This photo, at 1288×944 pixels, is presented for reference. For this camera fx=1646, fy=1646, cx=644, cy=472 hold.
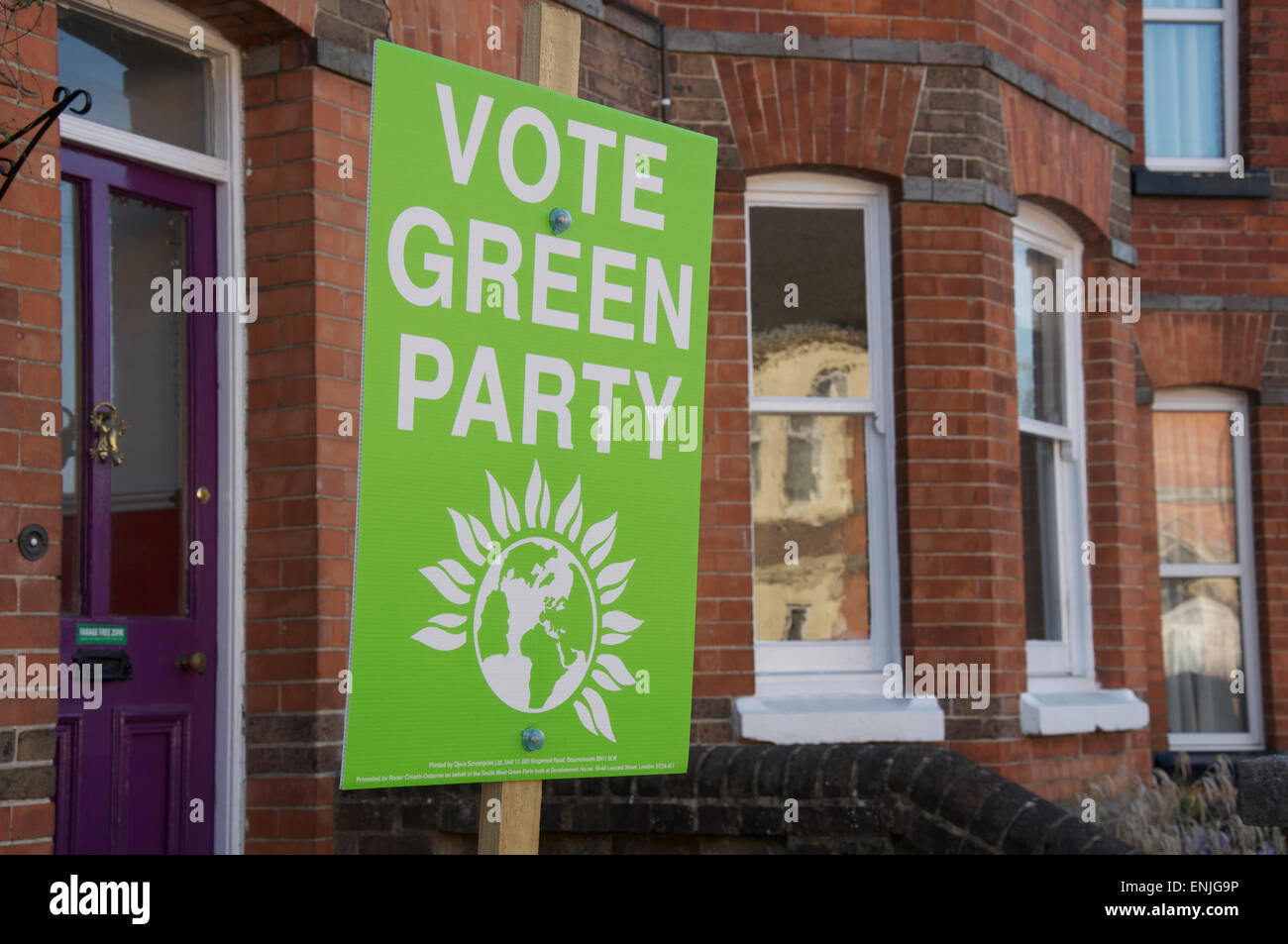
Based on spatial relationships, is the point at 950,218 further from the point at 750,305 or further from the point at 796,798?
the point at 796,798

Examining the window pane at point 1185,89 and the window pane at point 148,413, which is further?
the window pane at point 1185,89

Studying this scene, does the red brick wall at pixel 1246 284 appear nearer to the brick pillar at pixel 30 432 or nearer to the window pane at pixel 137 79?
the window pane at pixel 137 79

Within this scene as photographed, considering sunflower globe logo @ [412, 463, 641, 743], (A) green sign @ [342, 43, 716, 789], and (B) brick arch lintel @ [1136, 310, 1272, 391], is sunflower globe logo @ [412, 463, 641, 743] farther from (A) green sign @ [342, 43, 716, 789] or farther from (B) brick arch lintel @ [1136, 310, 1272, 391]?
(B) brick arch lintel @ [1136, 310, 1272, 391]

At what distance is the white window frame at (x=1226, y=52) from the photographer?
1014 centimetres

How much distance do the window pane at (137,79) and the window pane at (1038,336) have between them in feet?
13.5

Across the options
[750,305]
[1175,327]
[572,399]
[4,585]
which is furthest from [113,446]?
[1175,327]

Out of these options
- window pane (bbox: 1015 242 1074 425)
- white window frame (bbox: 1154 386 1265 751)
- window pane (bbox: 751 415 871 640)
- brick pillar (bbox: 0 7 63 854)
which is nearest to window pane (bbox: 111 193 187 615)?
brick pillar (bbox: 0 7 63 854)

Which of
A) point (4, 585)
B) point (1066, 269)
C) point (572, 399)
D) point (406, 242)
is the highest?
point (1066, 269)

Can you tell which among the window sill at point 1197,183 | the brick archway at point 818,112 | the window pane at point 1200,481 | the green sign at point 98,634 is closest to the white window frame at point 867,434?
the brick archway at point 818,112

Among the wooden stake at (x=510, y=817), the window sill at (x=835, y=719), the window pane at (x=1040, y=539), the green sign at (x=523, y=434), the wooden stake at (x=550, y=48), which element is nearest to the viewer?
the green sign at (x=523, y=434)

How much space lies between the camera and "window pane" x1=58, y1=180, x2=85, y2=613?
4.87 meters

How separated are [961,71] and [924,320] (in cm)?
117

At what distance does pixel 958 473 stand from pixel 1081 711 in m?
1.35

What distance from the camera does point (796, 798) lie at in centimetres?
527
